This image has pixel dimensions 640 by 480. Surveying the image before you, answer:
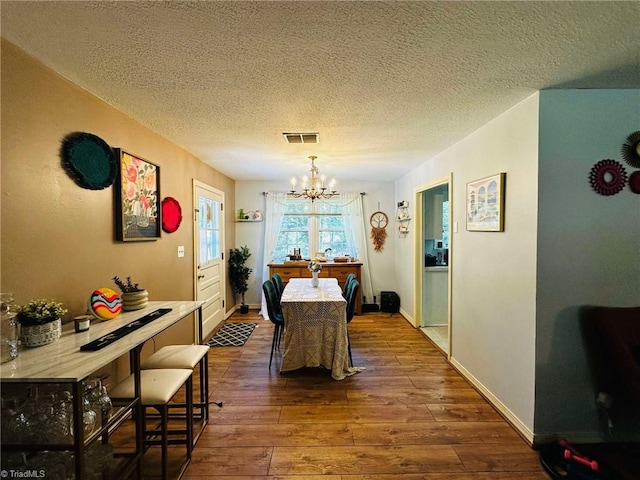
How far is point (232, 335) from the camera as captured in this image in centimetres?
402

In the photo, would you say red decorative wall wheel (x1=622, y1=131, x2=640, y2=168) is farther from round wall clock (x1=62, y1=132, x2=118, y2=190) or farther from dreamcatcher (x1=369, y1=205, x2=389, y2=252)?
dreamcatcher (x1=369, y1=205, x2=389, y2=252)

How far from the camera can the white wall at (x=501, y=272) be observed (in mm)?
2004

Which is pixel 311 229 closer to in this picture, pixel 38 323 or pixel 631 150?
pixel 631 150

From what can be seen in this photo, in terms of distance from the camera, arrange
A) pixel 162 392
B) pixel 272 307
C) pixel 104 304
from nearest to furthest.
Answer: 1. pixel 162 392
2. pixel 104 304
3. pixel 272 307

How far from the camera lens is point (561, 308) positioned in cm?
195

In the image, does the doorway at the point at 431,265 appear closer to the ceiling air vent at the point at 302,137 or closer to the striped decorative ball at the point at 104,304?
the ceiling air vent at the point at 302,137

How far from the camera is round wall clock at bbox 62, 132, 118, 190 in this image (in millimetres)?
1732

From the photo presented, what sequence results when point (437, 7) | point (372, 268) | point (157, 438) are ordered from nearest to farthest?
point (437, 7) → point (157, 438) → point (372, 268)

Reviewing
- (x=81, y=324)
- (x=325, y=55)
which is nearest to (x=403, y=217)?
(x=325, y=55)

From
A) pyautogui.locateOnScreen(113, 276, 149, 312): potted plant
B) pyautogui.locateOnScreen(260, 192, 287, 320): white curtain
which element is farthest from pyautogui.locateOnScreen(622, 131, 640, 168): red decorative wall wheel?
pyautogui.locateOnScreen(260, 192, 287, 320): white curtain

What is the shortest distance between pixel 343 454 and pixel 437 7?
245 cm

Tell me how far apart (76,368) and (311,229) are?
14.5ft

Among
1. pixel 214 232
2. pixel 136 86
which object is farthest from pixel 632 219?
pixel 214 232

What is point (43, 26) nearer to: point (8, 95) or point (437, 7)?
point (8, 95)
